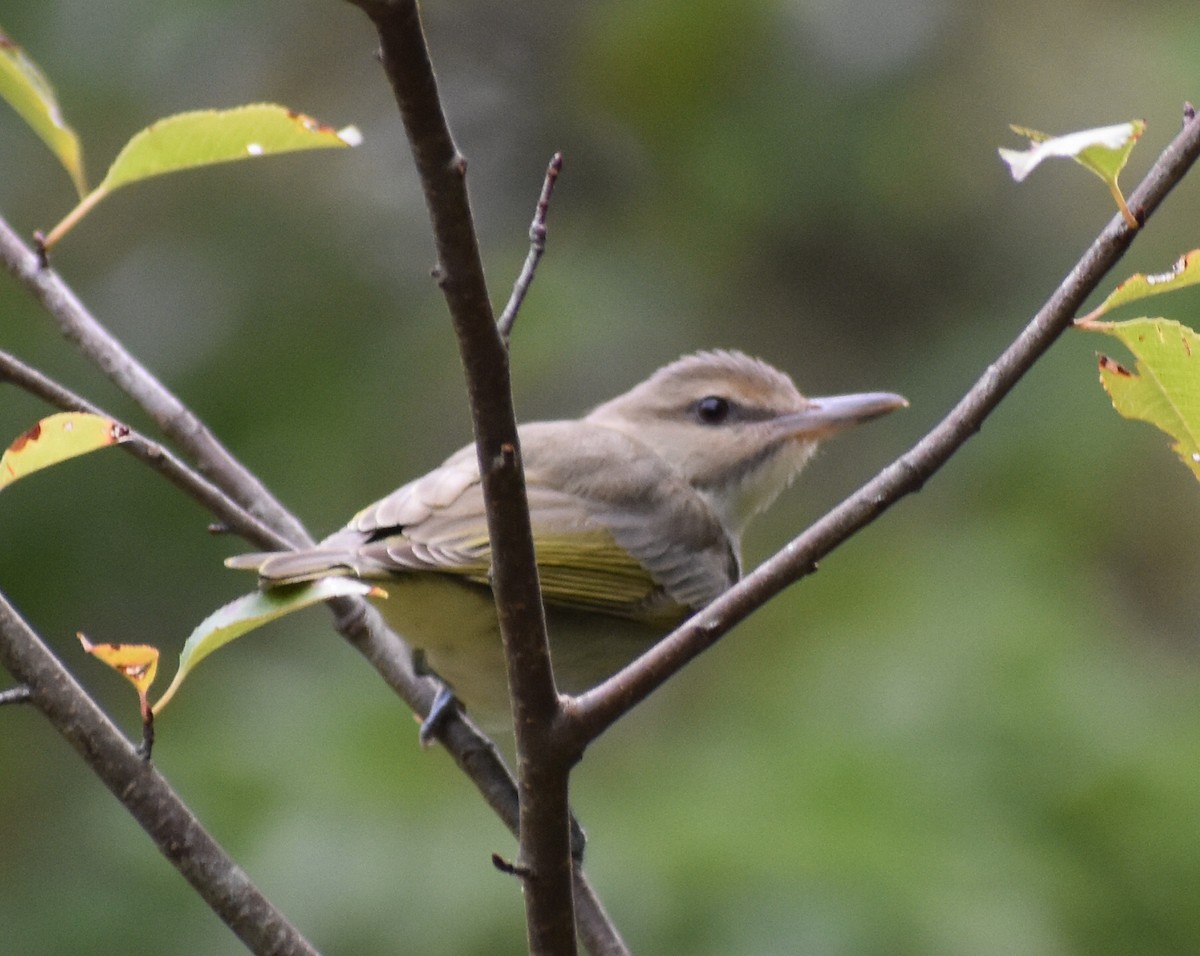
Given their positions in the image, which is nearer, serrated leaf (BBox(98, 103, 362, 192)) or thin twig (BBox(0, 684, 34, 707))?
thin twig (BBox(0, 684, 34, 707))

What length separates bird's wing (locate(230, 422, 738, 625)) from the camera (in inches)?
124

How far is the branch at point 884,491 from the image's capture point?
1724 mm

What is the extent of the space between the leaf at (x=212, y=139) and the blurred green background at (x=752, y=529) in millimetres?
2305

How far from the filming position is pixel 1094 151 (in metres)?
1.67

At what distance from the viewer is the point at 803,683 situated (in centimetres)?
484

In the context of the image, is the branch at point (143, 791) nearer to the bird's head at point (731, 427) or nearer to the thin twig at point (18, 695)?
the thin twig at point (18, 695)

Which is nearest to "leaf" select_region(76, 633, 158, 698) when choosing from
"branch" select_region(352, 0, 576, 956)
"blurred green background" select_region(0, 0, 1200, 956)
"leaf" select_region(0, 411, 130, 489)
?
"leaf" select_region(0, 411, 130, 489)

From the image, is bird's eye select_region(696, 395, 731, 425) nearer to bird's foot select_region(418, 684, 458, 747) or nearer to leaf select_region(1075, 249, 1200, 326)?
bird's foot select_region(418, 684, 458, 747)

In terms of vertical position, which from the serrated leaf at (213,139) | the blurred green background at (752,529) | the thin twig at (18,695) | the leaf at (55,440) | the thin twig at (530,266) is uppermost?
the serrated leaf at (213,139)

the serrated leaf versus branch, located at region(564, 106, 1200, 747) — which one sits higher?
the serrated leaf

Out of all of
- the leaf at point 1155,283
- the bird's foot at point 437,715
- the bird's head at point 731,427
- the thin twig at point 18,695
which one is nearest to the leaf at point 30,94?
the thin twig at point 18,695

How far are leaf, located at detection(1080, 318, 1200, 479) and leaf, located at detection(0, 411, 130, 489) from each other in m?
1.15

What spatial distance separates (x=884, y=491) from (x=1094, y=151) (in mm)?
433

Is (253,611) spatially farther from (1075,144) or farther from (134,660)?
(1075,144)
